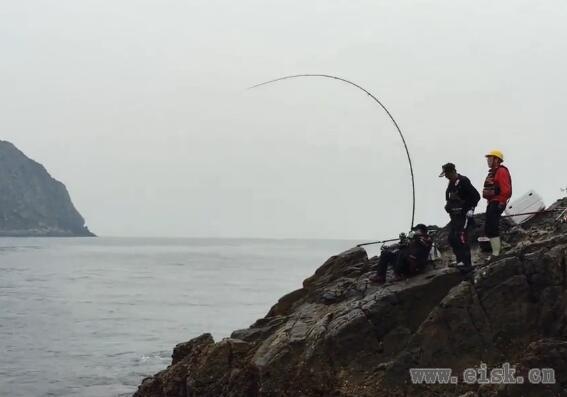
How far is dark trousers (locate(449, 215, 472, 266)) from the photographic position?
37.9ft

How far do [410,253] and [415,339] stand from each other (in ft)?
6.62

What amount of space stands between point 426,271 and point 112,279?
6138 cm

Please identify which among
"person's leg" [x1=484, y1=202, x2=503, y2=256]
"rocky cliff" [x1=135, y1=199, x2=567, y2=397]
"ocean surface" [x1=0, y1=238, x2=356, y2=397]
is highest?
"person's leg" [x1=484, y1=202, x2=503, y2=256]

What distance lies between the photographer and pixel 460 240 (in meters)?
11.7

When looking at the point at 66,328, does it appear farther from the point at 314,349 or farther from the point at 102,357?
the point at 314,349

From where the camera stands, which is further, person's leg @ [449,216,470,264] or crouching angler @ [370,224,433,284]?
crouching angler @ [370,224,433,284]

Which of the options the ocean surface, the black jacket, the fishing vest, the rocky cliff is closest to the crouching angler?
the rocky cliff

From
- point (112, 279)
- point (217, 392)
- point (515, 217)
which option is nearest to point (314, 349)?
point (217, 392)

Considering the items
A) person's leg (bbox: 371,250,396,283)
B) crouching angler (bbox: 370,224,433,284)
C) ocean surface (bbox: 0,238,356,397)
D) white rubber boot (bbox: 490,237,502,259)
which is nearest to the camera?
white rubber boot (bbox: 490,237,502,259)

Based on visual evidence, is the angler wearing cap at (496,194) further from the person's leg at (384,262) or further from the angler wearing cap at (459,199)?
the person's leg at (384,262)

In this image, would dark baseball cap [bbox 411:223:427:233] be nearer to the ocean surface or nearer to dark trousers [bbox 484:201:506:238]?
dark trousers [bbox 484:201:506:238]

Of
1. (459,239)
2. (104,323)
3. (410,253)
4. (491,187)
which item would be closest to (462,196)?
(491,187)

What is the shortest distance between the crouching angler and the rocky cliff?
32 cm

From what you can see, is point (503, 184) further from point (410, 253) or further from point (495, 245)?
point (410, 253)
